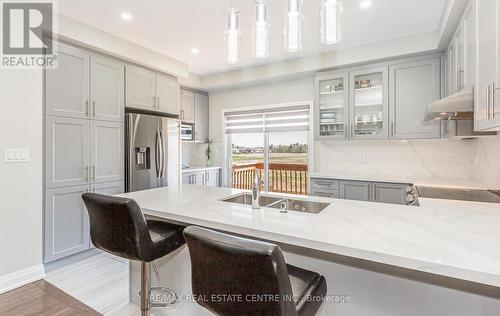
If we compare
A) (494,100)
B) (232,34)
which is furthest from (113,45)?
(494,100)

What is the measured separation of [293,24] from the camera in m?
1.72

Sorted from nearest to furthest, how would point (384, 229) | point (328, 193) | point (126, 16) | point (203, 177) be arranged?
point (384, 229) < point (126, 16) < point (328, 193) < point (203, 177)

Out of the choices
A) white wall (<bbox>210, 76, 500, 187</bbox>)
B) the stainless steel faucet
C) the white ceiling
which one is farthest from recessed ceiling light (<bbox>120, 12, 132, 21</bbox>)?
white wall (<bbox>210, 76, 500, 187</bbox>)

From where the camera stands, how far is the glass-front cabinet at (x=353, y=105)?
345 cm

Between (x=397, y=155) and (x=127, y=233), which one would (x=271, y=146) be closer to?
(x=397, y=155)

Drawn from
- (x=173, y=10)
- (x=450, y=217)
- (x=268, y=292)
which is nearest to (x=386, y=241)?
(x=268, y=292)

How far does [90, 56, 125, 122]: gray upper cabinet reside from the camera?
9.97ft

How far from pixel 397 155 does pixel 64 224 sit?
13.7ft

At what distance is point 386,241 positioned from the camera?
1.02 m

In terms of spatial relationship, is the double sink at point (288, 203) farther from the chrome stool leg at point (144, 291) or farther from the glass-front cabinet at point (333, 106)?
the glass-front cabinet at point (333, 106)

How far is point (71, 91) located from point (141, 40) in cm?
106

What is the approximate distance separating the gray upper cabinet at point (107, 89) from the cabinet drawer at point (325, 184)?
2670 millimetres

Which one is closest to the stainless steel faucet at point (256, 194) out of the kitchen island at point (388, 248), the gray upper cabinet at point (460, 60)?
the kitchen island at point (388, 248)

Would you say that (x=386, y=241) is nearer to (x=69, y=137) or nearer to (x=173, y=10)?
(x=173, y=10)
